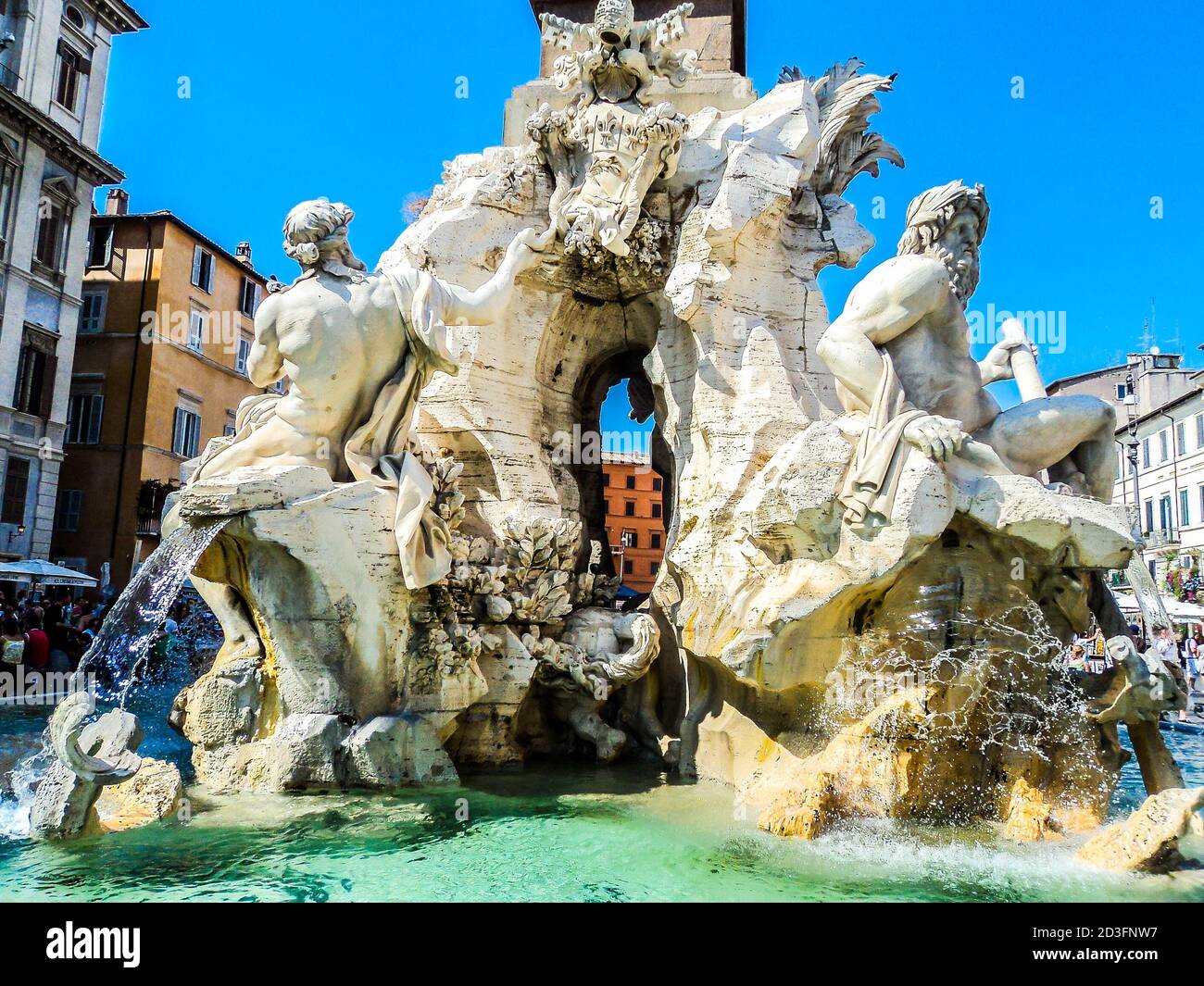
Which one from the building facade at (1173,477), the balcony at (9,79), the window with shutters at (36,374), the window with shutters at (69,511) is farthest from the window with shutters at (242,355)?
the building facade at (1173,477)

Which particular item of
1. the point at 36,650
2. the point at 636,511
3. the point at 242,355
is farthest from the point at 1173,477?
the point at 36,650

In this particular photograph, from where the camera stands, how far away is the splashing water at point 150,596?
5645mm

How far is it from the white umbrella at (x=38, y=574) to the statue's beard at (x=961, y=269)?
16563 millimetres

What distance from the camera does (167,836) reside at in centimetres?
478

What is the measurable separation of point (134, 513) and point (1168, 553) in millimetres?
27106

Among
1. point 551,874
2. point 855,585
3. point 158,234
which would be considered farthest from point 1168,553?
point 158,234

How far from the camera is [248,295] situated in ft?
96.3

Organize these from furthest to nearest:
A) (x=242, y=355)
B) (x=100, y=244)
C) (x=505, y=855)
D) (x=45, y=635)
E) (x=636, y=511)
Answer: (x=636, y=511) < (x=242, y=355) < (x=100, y=244) < (x=45, y=635) < (x=505, y=855)

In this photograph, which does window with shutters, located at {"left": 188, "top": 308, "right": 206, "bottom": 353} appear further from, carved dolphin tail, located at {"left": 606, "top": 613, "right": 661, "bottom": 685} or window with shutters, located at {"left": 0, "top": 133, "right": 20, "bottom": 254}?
carved dolphin tail, located at {"left": 606, "top": 613, "right": 661, "bottom": 685}

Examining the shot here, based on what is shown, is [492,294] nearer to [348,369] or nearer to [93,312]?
[348,369]

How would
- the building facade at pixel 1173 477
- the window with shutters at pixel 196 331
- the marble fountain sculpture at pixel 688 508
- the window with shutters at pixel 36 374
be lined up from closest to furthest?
the marble fountain sculpture at pixel 688 508
the window with shutters at pixel 36 374
the window with shutters at pixel 196 331
the building facade at pixel 1173 477

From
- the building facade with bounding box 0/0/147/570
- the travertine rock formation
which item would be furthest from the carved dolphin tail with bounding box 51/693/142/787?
the building facade with bounding box 0/0/147/570

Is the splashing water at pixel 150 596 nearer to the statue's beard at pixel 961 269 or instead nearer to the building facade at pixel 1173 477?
the statue's beard at pixel 961 269

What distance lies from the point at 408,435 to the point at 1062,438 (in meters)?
4.05
